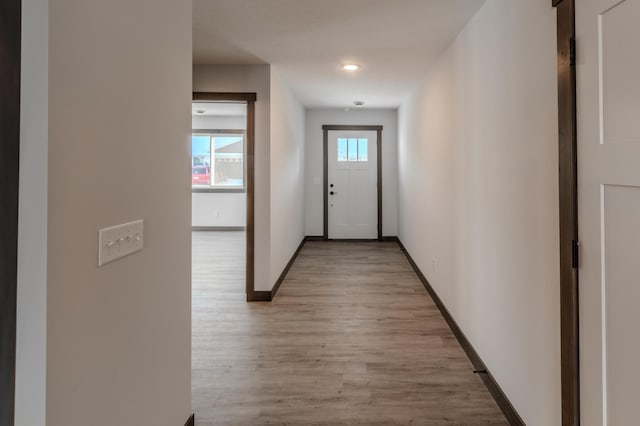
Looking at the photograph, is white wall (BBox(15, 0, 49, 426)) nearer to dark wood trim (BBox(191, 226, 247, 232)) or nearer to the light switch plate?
the light switch plate

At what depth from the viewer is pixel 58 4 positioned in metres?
0.86

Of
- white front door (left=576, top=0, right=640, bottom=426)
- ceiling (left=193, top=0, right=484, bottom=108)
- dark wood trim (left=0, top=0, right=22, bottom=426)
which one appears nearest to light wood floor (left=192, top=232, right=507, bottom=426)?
white front door (left=576, top=0, right=640, bottom=426)

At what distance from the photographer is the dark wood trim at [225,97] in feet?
11.7

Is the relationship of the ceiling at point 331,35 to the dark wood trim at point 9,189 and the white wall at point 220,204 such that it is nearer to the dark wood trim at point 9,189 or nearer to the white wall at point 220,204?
the dark wood trim at point 9,189

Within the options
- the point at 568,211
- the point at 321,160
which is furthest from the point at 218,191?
the point at 568,211

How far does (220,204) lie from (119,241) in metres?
7.57

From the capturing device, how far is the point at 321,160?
668 cm

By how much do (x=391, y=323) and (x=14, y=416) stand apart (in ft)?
8.67

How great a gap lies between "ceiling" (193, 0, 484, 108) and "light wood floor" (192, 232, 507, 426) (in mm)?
2337

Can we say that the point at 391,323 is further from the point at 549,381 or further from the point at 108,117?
the point at 108,117

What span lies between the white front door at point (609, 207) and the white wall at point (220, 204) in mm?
7692

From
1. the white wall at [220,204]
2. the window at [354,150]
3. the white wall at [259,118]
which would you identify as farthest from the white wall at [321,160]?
the white wall at [259,118]

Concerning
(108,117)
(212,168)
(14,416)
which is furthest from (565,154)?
(212,168)

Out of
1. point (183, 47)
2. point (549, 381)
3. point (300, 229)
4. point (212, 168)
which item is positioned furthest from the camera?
point (212, 168)
